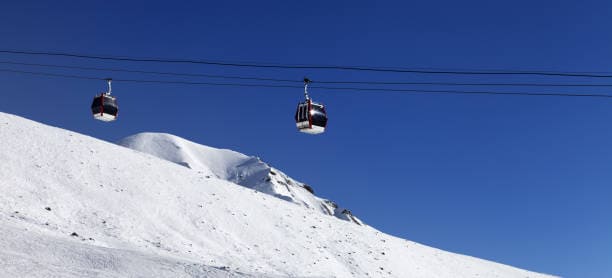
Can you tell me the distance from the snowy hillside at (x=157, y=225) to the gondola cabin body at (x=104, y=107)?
14.2ft

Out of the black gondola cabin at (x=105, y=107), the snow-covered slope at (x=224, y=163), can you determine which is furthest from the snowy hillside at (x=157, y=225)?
the snow-covered slope at (x=224, y=163)

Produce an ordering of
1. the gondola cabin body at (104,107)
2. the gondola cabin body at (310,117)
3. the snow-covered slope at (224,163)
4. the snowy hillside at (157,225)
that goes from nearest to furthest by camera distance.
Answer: the snowy hillside at (157,225), the gondola cabin body at (310,117), the gondola cabin body at (104,107), the snow-covered slope at (224,163)

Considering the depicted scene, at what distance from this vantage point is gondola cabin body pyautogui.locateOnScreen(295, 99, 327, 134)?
72.7 ft

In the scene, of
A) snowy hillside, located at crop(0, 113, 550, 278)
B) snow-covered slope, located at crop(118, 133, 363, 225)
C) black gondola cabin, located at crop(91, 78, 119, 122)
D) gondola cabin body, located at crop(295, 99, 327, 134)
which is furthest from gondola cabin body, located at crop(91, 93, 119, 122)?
snow-covered slope, located at crop(118, 133, 363, 225)

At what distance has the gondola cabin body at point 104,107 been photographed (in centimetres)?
2858

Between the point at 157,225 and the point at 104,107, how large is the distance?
6.37 metres

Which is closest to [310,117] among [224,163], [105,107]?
[105,107]

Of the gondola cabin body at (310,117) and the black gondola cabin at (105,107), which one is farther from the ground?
the black gondola cabin at (105,107)

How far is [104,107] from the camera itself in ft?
93.7

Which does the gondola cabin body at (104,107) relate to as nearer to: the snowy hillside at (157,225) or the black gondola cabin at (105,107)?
the black gondola cabin at (105,107)

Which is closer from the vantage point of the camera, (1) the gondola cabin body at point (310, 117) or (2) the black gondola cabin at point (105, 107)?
(1) the gondola cabin body at point (310, 117)

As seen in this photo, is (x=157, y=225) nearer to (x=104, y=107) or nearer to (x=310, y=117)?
(x=104, y=107)

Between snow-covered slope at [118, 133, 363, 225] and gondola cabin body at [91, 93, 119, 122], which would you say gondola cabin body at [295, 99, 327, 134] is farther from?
snow-covered slope at [118, 133, 363, 225]

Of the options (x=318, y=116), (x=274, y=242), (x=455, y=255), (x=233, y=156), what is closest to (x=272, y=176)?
(x=233, y=156)
